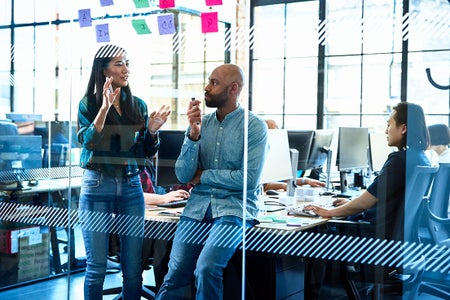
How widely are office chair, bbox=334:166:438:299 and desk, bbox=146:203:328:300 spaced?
309 mm

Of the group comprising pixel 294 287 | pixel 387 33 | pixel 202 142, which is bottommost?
pixel 294 287

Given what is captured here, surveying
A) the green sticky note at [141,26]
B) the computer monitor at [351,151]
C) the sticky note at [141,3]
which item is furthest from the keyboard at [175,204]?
the sticky note at [141,3]

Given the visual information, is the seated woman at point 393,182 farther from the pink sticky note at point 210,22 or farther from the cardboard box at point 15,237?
the cardboard box at point 15,237

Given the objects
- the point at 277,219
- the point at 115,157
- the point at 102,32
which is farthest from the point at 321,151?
the point at 102,32

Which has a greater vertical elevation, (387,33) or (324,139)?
(387,33)

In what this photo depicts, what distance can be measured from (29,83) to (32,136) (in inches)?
14.6

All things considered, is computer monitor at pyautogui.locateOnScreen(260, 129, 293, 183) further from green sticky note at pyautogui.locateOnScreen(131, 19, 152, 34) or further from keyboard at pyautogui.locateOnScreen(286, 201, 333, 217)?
green sticky note at pyautogui.locateOnScreen(131, 19, 152, 34)

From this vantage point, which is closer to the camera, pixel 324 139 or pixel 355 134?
pixel 355 134

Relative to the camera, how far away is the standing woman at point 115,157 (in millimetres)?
3529

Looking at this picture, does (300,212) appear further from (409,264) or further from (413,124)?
(413,124)

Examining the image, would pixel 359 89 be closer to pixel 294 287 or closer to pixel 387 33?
pixel 387 33

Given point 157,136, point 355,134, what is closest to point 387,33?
point 355,134

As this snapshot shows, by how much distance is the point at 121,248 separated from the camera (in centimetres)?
A: 363

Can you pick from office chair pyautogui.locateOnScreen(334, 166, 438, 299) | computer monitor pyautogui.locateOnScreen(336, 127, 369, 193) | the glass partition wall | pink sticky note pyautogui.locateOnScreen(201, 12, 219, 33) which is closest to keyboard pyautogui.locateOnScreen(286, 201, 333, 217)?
computer monitor pyautogui.locateOnScreen(336, 127, 369, 193)
